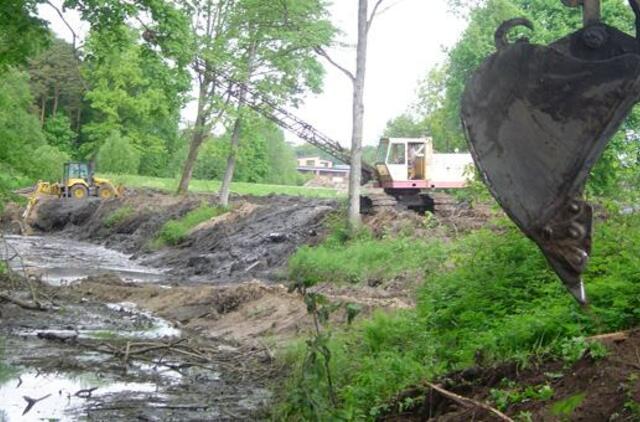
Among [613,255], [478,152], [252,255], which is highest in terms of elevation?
[478,152]

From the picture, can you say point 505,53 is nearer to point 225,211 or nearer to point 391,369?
point 391,369

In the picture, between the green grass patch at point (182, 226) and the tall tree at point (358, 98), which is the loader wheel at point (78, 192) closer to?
the green grass patch at point (182, 226)

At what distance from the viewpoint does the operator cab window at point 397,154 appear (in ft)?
104

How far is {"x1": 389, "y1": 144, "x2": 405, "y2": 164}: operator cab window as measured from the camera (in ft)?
104

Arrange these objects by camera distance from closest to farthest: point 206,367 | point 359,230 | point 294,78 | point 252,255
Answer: point 206,367 < point 359,230 < point 252,255 < point 294,78

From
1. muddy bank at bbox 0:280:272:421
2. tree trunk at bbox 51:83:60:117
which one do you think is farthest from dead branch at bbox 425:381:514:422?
tree trunk at bbox 51:83:60:117

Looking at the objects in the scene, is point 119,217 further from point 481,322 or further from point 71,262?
point 481,322

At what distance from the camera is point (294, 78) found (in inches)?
1323

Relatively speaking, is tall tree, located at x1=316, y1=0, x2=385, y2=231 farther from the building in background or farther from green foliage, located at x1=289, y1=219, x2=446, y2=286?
the building in background

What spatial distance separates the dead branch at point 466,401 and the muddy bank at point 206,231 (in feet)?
59.1

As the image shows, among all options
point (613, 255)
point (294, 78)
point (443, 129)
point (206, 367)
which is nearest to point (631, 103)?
point (613, 255)

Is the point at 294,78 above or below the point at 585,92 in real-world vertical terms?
above

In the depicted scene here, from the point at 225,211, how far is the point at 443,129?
93.8ft

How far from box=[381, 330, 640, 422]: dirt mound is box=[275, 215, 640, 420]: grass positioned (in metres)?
0.21
